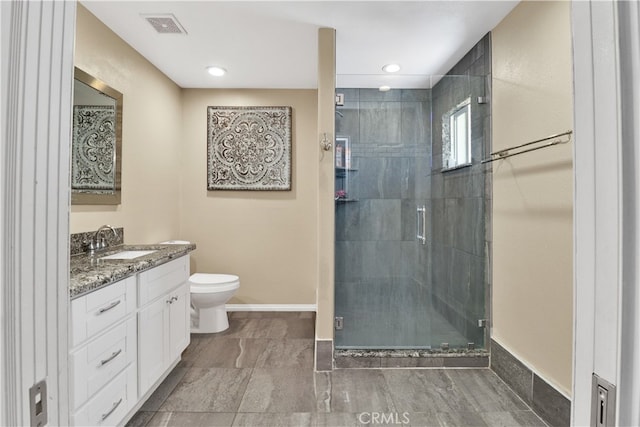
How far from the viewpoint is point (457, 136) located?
8.69 feet

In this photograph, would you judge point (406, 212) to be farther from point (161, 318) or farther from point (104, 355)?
point (104, 355)

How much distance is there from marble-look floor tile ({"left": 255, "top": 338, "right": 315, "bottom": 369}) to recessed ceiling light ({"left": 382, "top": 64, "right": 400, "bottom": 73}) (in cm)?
248

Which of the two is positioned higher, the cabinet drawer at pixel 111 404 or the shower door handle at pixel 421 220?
the shower door handle at pixel 421 220

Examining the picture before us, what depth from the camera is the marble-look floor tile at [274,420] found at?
1.74m

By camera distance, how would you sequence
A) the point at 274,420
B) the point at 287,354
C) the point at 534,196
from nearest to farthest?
the point at 274,420 → the point at 534,196 → the point at 287,354

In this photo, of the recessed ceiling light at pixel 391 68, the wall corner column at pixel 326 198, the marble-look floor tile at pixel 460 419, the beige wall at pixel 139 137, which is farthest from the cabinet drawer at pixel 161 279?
the recessed ceiling light at pixel 391 68

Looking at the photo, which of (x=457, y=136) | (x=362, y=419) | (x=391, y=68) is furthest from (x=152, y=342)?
(x=391, y=68)

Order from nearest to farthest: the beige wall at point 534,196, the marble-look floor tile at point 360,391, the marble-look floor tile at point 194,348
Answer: the beige wall at point 534,196 < the marble-look floor tile at point 360,391 < the marble-look floor tile at point 194,348

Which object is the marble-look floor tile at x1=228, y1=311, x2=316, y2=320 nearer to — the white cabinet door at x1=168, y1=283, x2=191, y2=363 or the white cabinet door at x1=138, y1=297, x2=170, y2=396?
the white cabinet door at x1=168, y1=283, x2=191, y2=363

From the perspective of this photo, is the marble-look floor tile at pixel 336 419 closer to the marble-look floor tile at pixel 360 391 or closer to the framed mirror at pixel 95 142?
the marble-look floor tile at pixel 360 391

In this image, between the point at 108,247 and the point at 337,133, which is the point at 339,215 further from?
the point at 108,247

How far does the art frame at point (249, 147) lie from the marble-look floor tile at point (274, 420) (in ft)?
7.22

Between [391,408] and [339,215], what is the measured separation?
4.38 feet

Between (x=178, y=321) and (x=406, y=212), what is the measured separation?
1885 mm
